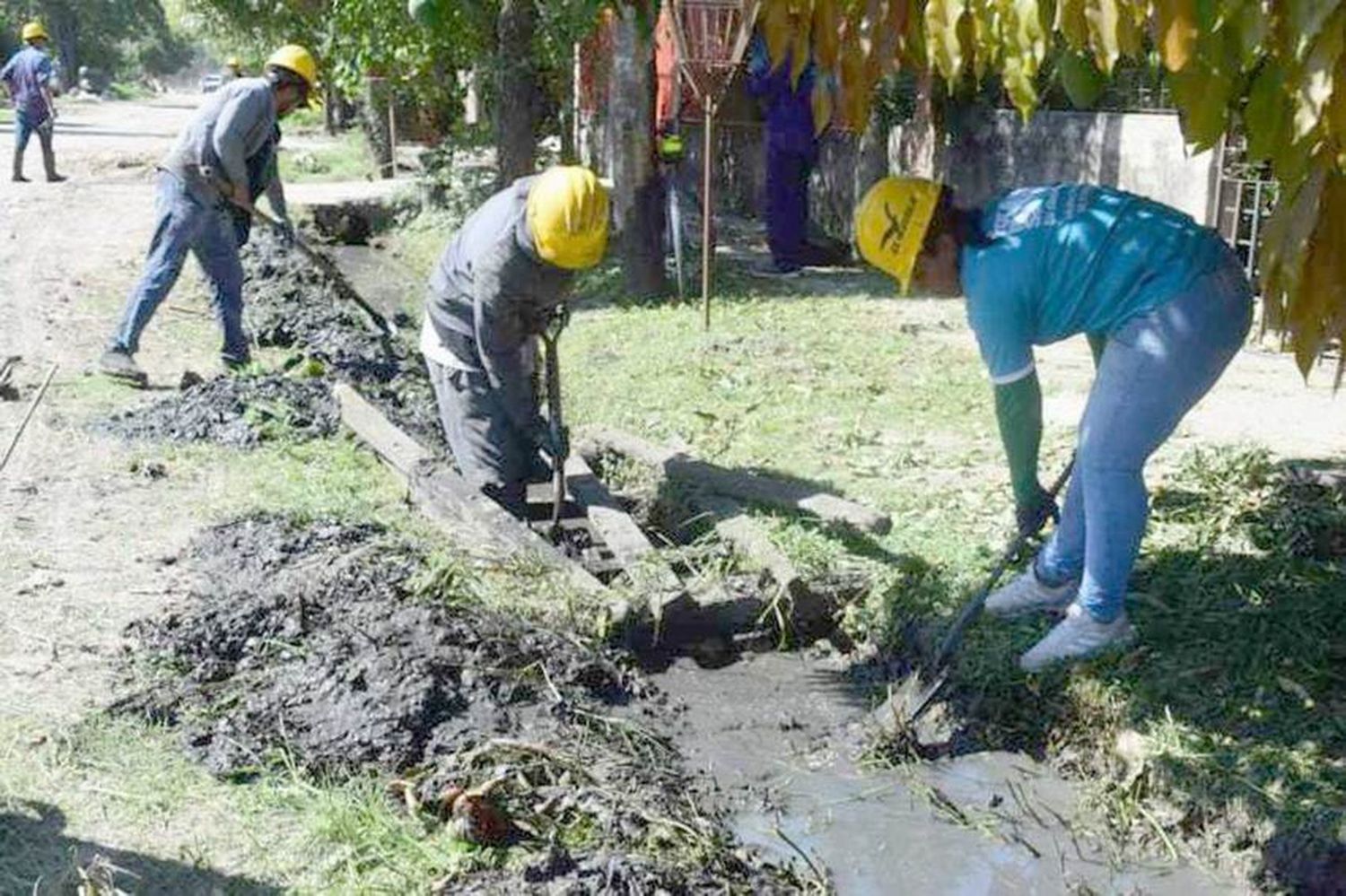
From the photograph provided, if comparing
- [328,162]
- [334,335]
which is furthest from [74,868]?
[328,162]

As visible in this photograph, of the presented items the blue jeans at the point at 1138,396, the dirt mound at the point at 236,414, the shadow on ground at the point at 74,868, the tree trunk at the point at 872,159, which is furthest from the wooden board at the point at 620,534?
the tree trunk at the point at 872,159

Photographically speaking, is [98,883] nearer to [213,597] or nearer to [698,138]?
[213,597]

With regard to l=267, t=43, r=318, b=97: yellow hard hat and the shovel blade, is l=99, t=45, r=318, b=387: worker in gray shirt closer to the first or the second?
l=267, t=43, r=318, b=97: yellow hard hat

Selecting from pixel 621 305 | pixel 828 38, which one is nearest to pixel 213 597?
pixel 828 38

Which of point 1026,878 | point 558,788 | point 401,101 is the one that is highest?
point 401,101

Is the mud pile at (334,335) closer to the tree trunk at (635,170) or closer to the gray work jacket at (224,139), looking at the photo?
the gray work jacket at (224,139)

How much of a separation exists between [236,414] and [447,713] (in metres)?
3.67

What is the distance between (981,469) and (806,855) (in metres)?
3.23

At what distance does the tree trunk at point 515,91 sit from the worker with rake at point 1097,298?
863cm

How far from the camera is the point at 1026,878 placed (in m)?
4.15

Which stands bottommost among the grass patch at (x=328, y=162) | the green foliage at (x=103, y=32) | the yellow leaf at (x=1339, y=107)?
the grass patch at (x=328, y=162)

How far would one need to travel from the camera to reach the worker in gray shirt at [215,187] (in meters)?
8.34

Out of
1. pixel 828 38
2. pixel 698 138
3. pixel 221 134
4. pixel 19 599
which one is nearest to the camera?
pixel 828 38

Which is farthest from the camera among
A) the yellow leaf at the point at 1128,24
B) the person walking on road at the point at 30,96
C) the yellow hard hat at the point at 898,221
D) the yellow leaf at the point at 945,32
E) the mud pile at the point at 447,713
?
the person walking on road at the point at 30,96
